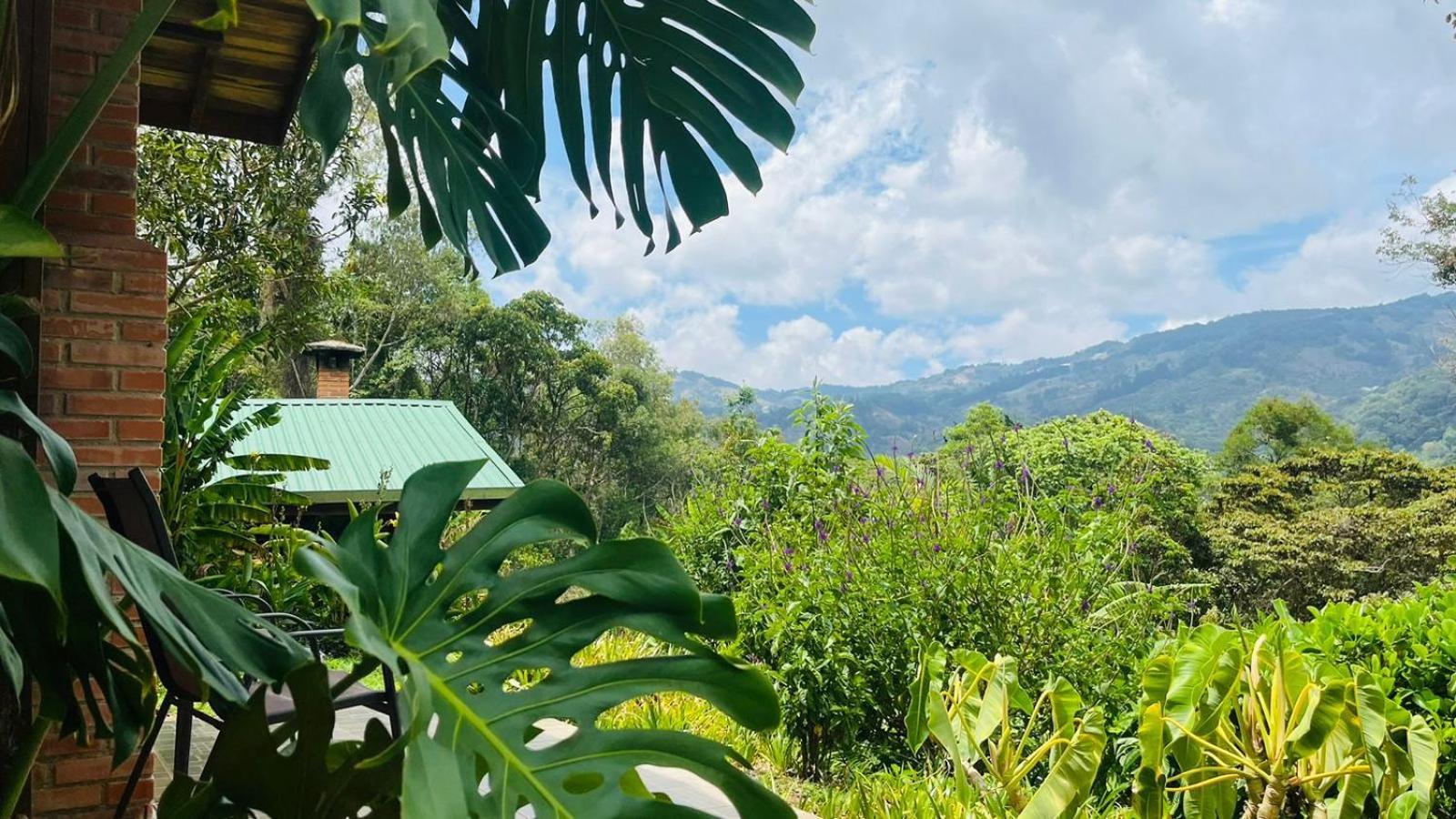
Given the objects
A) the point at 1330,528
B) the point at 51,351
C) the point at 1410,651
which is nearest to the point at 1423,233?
the point at 1330,528

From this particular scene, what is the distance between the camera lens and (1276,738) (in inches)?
98.0

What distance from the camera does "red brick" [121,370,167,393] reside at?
260 centimetres

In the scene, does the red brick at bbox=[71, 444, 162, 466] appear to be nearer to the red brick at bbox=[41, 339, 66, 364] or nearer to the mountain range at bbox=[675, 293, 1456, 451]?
the red brick at bbox=[41, 339, 66, 364]

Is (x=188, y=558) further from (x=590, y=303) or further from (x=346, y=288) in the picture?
(x=590, y=303)

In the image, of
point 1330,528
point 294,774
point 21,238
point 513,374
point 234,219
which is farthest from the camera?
point 513,374

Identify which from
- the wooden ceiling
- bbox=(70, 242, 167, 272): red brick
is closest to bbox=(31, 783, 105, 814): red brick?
bbox=(70, 242, 167, 272): red brick

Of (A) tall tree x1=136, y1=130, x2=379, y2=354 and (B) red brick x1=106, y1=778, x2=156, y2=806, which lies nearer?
(B) red brick x1=106, y1=778, x2=156, y2=806

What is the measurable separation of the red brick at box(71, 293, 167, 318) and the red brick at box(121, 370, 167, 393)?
0.46ft

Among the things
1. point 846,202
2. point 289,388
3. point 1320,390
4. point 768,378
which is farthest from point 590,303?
point 289,388

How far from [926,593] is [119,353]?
2981 millimetres

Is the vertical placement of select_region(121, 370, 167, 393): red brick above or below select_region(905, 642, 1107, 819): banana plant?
above

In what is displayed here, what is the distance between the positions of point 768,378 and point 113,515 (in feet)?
531

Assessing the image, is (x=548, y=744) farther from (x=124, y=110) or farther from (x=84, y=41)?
(x=84, y=41)

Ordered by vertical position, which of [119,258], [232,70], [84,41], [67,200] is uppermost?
[232,70]
